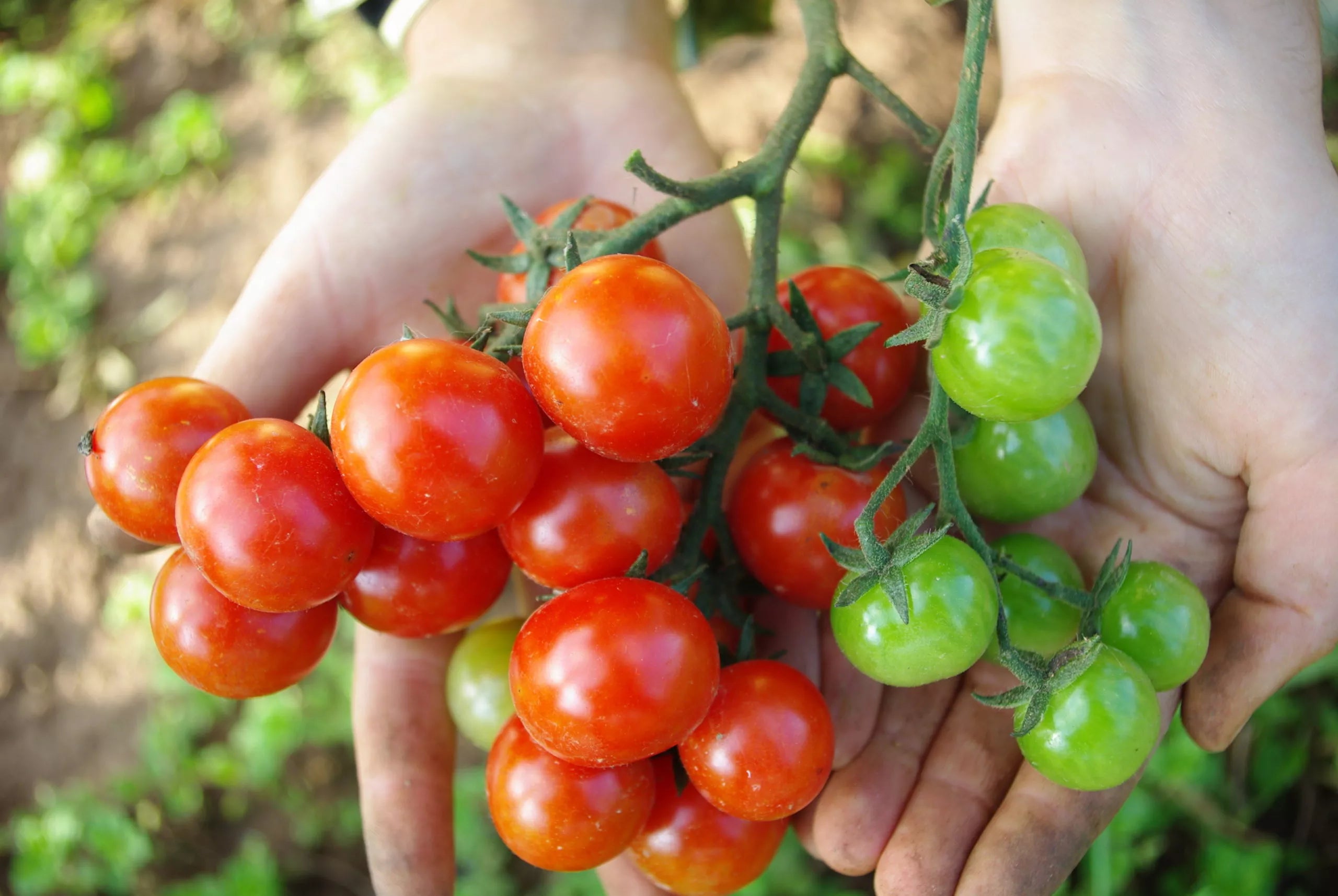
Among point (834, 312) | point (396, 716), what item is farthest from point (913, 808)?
point (396, 716)

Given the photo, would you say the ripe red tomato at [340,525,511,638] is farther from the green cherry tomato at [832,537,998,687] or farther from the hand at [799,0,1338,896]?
the hand at [799,0,1338,896]

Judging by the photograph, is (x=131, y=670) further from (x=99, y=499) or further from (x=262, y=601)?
(x=262, y=601)

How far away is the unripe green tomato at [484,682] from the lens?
6.85 feet

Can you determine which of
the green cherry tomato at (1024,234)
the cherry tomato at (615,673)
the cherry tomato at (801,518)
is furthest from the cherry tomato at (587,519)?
the green cherry tomato at (1024,234)

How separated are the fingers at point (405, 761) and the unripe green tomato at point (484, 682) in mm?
126

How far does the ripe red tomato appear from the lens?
178 cm

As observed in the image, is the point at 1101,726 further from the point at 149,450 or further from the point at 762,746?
the point at 149,450

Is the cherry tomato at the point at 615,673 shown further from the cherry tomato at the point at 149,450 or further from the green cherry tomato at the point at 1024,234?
the green cherry tomato at the point at 1024,234

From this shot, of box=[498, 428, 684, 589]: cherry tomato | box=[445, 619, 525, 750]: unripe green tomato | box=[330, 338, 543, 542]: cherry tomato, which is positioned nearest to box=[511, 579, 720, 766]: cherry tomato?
box=[498, 428, 684, 589]: cherry tomato

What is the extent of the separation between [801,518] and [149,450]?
116cm

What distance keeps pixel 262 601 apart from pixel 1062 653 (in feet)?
4.32

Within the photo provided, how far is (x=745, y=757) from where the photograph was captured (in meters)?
1.67

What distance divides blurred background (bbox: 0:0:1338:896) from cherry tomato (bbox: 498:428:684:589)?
1666mm

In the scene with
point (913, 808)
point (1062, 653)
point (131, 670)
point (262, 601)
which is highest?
point (262, 601)
